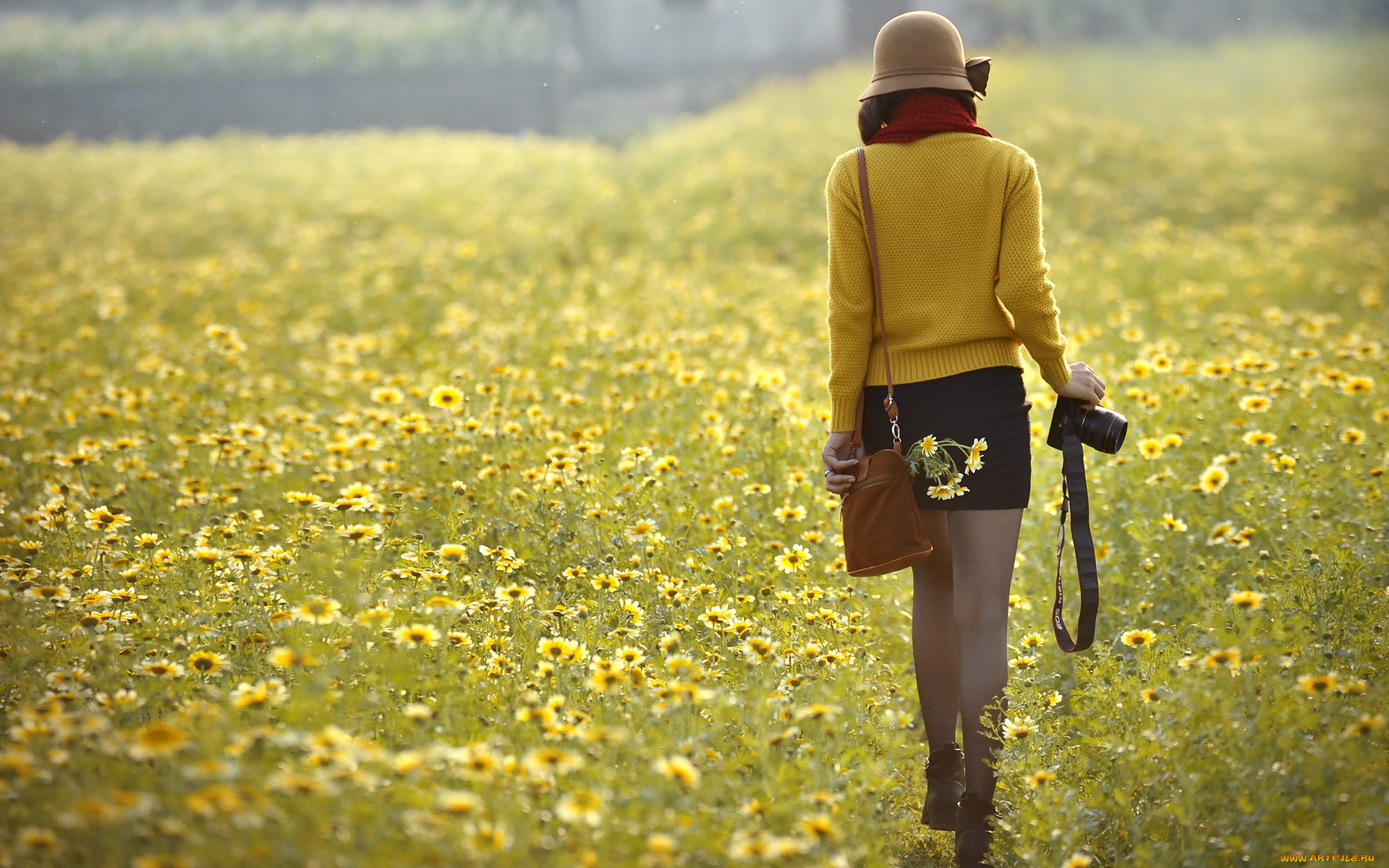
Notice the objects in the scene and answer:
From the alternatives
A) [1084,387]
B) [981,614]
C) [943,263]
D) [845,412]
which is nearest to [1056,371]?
[1084,387]

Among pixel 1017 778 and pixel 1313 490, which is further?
pixel 1313 490

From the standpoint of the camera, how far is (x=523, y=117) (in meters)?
17.0

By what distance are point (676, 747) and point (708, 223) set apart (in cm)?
782

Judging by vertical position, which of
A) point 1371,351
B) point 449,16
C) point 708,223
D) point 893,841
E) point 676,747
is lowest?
point 893,841

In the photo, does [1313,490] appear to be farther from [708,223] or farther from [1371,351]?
[708,223]

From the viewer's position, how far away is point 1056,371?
7.71 feet

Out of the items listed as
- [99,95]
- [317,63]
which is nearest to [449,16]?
[317,63]

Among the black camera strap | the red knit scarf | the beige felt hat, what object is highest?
the beige felt hat

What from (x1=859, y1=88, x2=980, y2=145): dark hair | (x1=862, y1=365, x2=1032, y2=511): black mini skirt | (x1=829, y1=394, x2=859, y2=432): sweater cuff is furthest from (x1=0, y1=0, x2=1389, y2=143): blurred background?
(x1=862, y1=365, x2=1032, y2=511): black mini skirt

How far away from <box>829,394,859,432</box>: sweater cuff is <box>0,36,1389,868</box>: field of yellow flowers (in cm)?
57

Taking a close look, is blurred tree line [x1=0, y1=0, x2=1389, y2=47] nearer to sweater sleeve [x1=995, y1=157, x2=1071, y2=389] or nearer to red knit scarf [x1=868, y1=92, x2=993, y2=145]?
red knit scarf [x1=868, y1=92, x2=993, y2=145]

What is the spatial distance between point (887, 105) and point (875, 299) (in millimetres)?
431

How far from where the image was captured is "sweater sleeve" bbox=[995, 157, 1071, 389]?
2.25 metres

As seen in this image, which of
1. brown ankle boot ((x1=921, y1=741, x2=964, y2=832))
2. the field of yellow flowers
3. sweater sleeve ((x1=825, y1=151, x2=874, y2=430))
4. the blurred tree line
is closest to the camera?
the field of yellow flowers
